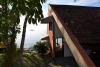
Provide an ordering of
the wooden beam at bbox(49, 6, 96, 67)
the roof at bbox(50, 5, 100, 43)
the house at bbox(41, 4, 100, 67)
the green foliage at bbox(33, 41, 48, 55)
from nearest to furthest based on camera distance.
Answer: the wooden beam at bbox(49, 6, 96, 67), the house at bbox(41, 4, 100, 67), the roof at bbox(50, 5, 100, 43), the green foliage at bbox(33, 41, 48, 55)

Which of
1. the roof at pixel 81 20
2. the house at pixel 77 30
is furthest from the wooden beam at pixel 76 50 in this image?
the roof at pixel 81 20

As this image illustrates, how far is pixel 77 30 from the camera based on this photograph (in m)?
22.3

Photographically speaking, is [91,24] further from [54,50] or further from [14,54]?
[14,54]

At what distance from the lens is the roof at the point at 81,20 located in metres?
21.7

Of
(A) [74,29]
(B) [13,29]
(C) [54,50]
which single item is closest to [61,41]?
(C) [54,50]

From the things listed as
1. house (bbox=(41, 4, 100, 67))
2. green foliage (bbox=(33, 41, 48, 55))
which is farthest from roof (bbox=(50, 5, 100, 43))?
green foliage (bbox=(33, 41, 48, 55))

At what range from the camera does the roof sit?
21694 millimetres

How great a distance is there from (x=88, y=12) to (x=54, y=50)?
635 centimetres

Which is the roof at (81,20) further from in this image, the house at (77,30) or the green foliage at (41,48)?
the green foliage at (41,48)

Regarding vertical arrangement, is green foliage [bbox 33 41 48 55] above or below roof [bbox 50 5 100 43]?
below

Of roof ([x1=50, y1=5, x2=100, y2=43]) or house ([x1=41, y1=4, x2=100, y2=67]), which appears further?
roof ([x1=50, y1=5, x2=100, y2=43])

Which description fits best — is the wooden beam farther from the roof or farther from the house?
the roof

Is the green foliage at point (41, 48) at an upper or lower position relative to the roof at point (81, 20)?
lower

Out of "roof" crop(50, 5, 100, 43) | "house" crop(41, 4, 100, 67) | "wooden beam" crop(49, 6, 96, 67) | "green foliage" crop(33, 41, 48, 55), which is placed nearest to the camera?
"wooden beam" crop(49, 6, 96, 67)
